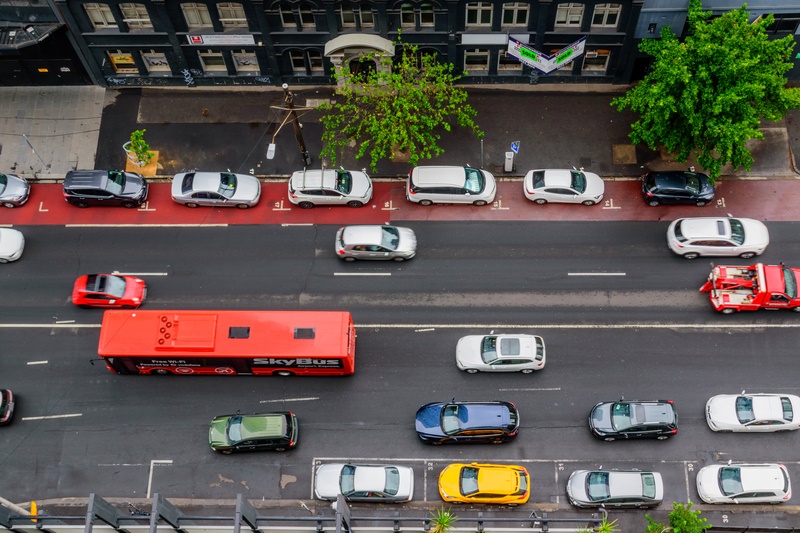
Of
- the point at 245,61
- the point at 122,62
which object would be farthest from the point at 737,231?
the point at 122,62

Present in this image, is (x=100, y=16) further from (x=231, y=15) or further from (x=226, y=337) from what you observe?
(x=226, y=337)

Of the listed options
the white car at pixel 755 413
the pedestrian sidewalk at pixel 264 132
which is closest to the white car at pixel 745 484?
the white car at pixel 755 413

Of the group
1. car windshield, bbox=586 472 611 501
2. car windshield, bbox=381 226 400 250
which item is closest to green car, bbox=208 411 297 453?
car windshield, bbox=381 226 400 250

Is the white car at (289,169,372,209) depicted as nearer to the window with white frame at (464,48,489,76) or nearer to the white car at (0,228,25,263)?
the window with white frame at (464,48,489,76)

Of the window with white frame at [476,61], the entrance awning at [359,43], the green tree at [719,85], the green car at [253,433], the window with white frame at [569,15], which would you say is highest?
the window with white frame at [569,15]

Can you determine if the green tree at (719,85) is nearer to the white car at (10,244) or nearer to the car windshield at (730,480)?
the car windshield at (730,480)

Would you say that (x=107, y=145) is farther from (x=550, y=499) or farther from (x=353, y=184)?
(x=550, y=499)
